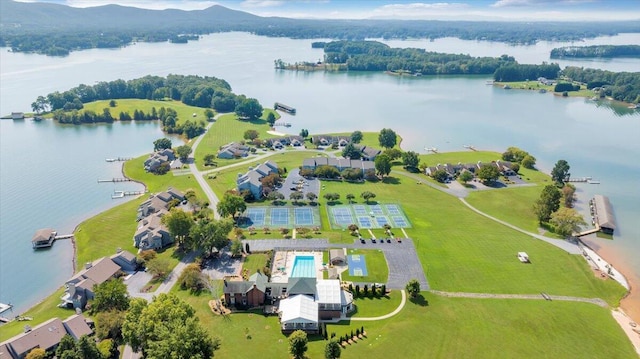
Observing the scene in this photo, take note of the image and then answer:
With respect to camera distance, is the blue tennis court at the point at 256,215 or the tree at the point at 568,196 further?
the tree at the point at 568,196

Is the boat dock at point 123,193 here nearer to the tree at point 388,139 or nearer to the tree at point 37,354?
the tree at point 37,354

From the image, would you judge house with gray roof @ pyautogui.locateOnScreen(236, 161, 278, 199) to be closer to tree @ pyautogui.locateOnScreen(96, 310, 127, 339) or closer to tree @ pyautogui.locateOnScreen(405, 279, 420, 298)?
tree @ pyautogui.locateOnScreen(96, 310, 127, 339)

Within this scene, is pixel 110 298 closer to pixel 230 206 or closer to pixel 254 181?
pixel 230 206

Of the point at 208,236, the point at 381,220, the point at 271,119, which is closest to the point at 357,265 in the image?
the point at 381,220

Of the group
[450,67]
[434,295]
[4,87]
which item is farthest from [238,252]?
[450,67]

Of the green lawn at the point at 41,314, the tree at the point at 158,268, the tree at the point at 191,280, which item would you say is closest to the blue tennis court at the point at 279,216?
the tree at the point at 191,280

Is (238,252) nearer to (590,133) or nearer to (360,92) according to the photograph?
(590,133)
